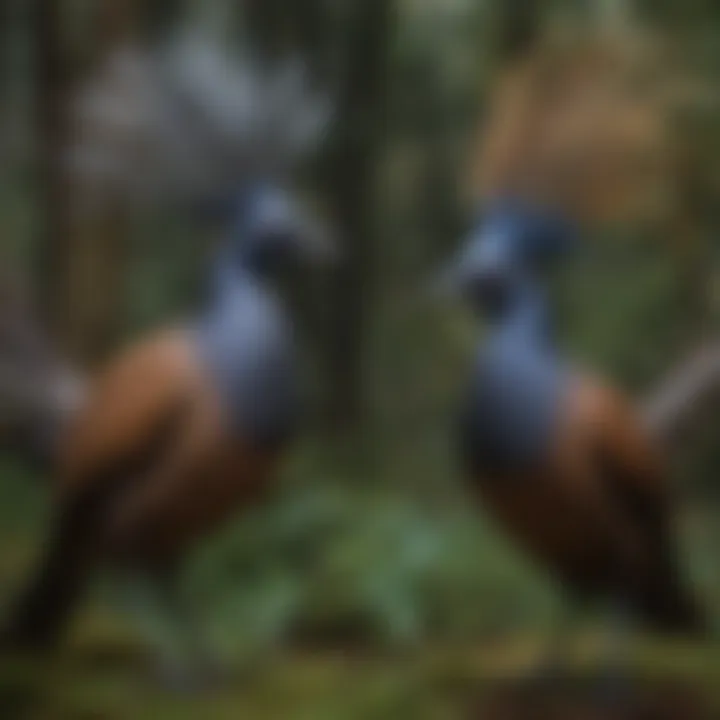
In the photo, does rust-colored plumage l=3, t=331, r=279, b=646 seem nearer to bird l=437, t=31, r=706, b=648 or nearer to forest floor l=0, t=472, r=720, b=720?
forest floor l=0, t=472, r=720, b=720

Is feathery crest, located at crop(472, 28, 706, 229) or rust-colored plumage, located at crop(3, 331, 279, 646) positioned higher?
feathery crest, located at crop(472, 28, 706, 229)

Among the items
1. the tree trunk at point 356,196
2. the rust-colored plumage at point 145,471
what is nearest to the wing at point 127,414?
the rust-colored plumage at point 145,471

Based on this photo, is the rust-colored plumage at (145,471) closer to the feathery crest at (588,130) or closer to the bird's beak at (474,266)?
the bird's beak at (474,266)

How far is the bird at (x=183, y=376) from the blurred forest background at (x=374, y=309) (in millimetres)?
23

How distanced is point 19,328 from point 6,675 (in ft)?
1.10

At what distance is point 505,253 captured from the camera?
1665mm

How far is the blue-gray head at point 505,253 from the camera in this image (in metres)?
1.66

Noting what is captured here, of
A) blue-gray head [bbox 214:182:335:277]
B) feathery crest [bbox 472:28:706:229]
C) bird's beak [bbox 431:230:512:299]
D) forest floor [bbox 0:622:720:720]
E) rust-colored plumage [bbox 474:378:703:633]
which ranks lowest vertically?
forest floor [bbox 0:622:720:720]

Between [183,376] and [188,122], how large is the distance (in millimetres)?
241

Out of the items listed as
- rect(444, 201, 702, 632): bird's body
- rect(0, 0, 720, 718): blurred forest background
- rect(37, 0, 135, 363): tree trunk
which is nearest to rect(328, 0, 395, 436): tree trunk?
rect(0, 0, 720, 718): blurred forest background

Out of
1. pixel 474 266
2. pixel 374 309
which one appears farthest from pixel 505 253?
pixel 374 309

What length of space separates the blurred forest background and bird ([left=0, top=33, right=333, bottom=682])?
0.08 ft

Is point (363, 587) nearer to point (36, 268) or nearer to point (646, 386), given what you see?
point (646, 386)

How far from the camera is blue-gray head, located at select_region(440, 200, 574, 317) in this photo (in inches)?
65.3
